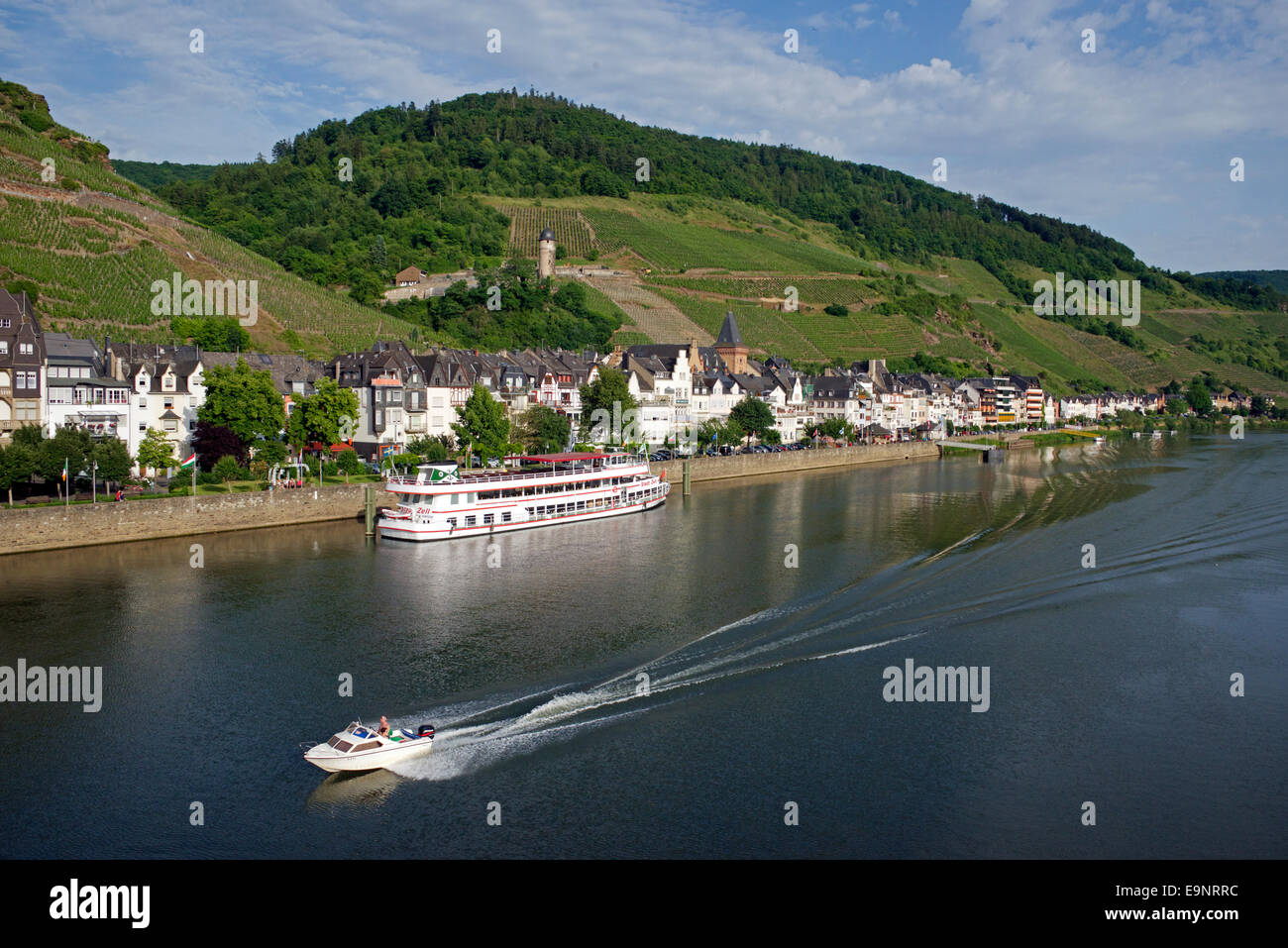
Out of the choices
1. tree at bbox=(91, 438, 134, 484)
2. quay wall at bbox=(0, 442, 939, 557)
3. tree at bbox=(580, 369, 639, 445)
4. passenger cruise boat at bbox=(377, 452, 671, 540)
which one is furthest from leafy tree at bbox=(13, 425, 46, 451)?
tree at bbox=(580, 369, 639, 445)

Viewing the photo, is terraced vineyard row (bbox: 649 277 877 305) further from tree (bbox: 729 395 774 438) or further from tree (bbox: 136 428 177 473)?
tree (bbox: 136 428 177 473)

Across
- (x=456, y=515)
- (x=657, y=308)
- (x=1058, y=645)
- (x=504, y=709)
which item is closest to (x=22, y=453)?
(x=456, y=515)

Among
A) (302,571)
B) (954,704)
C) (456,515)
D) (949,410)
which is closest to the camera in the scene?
(954,704)

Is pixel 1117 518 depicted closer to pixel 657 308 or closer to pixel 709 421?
pixel 709 421

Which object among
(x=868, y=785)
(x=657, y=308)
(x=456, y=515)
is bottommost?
(x=868, y=785)

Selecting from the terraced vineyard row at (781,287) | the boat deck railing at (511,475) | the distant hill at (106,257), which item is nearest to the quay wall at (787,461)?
the boat deck railing at (511,475)

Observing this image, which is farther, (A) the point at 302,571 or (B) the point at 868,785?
(A) the point at 302,571

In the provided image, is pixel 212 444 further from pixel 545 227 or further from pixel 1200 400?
pixel 1200 400
